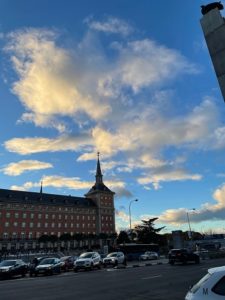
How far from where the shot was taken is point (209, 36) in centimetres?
970

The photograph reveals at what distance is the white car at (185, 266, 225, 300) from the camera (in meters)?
5.35

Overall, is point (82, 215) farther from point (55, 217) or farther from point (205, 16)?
point (205, 16)

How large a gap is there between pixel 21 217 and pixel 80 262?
106053mm

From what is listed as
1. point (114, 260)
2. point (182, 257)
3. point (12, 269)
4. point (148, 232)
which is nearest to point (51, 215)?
point (148, 232)

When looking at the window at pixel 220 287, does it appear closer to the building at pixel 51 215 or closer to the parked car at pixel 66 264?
the parked car at pixel 66 264

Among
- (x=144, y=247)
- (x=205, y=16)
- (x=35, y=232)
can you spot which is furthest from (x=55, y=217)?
(x=205, y=16)

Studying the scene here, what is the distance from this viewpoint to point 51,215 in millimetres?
143750

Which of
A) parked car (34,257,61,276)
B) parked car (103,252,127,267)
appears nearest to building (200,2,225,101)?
parked car (34,257,61,276)

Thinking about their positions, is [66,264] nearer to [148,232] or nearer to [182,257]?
[182,257]

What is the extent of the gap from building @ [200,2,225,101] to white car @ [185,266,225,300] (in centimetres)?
518

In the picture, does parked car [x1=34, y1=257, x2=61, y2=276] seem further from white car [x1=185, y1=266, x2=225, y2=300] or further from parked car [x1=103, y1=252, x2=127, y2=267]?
white car [x1=185, y1=266, x2=225, y2=300]

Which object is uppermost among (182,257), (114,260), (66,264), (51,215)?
(51,215)

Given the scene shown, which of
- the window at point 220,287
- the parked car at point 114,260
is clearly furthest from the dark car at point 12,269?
the window at point 220,287

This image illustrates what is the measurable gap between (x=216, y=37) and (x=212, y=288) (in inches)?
264
